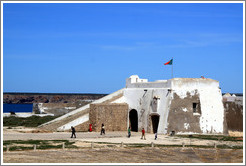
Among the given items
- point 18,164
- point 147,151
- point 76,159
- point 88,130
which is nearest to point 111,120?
point 88,130

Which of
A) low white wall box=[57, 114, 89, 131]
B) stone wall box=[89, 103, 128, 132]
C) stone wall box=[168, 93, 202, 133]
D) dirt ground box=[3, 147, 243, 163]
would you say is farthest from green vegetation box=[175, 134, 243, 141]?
low white wall box=[57, 114, 89, 131]

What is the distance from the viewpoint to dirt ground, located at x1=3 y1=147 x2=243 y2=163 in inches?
874

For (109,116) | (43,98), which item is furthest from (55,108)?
(43,98)

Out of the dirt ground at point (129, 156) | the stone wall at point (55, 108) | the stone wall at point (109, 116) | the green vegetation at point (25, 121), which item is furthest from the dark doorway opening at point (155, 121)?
the stone wall at point (55, 108)

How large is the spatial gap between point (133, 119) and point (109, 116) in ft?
9.71

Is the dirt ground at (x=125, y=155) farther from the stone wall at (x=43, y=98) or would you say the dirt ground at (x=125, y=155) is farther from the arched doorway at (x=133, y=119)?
the stone wall at (x=43, y=98)

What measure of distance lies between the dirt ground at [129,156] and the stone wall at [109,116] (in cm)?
1081

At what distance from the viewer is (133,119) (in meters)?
39.4

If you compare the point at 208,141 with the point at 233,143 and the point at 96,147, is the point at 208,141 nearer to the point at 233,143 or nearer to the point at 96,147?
the point at 233,143

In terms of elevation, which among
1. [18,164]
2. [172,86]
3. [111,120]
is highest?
[172,86]

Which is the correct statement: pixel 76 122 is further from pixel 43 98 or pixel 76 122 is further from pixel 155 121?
pixel 43 98

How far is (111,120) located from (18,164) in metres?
17.5

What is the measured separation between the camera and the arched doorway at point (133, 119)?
39.2 meters

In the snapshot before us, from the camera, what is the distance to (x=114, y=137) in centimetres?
3250
